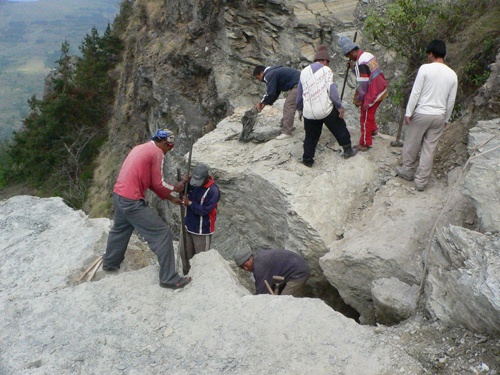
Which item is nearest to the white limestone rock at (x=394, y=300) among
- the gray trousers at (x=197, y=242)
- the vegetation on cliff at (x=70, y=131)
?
the gray trousers at (x=197, y=242)

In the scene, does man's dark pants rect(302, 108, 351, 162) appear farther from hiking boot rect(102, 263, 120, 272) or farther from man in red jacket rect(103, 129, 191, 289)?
hiking boot rect(102, 263, 120, 272)

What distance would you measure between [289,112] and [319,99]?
1608 mm

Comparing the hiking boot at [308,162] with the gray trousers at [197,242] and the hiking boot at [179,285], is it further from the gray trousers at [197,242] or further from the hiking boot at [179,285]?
the hiking boot at [179,285]

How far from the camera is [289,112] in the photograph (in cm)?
700

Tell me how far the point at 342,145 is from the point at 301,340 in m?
3.46

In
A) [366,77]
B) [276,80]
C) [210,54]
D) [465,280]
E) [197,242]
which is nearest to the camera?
[465,280]

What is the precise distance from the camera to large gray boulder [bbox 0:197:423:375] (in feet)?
10.8

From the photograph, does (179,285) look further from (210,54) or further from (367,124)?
(210,54)

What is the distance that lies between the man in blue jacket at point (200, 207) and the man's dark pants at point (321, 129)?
5.24 feet

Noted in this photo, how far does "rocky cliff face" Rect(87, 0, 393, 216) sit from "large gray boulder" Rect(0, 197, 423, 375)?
8.57 metres

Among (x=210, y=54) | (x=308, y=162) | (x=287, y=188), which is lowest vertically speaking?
(x=287, y=188)

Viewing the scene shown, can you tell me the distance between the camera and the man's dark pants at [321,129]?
5699mm

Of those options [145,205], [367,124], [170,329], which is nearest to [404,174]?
[367,124]

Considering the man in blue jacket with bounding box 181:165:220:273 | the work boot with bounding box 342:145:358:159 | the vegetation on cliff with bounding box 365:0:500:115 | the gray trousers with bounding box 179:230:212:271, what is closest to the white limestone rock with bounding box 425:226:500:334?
the work boot with bounding box 342:145:358:159
